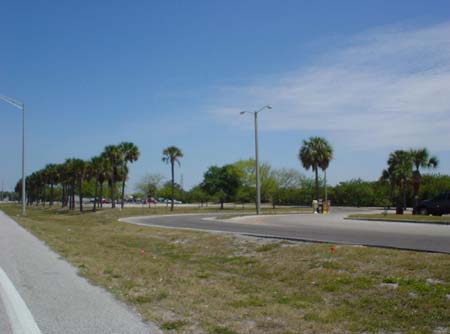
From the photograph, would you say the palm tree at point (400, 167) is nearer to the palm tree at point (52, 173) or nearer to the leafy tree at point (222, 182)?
the leafy tree at point (222, 182)

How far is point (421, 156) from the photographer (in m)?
54.3

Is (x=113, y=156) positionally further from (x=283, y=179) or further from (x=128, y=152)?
(x=283, y=179)

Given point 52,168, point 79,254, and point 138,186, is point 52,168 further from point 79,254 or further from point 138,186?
point 79,254

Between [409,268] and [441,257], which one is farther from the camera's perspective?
[441,257]

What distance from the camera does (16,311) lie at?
8.14m

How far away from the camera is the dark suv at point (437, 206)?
37.0 m

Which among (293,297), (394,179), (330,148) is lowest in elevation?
A: (293,297)

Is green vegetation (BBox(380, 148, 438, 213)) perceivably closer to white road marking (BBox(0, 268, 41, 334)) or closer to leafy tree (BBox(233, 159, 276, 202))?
leafy tree (BBox(233, 159, 276, 202))

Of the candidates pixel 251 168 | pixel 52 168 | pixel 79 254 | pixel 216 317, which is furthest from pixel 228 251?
pixel 52 168

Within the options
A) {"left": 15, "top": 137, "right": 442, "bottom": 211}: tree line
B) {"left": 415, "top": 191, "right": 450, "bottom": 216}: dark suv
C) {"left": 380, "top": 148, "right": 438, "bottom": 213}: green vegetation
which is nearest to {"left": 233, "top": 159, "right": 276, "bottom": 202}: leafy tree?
{"left": 15, "top": 137, "right": 442, "bottom": 211}: tree line

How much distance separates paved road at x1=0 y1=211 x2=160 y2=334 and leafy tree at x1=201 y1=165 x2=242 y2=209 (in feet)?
215

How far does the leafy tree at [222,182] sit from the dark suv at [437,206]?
143 feet

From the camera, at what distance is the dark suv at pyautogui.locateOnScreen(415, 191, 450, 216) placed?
3697 centimetres

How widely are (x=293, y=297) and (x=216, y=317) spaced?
7.97 ft
